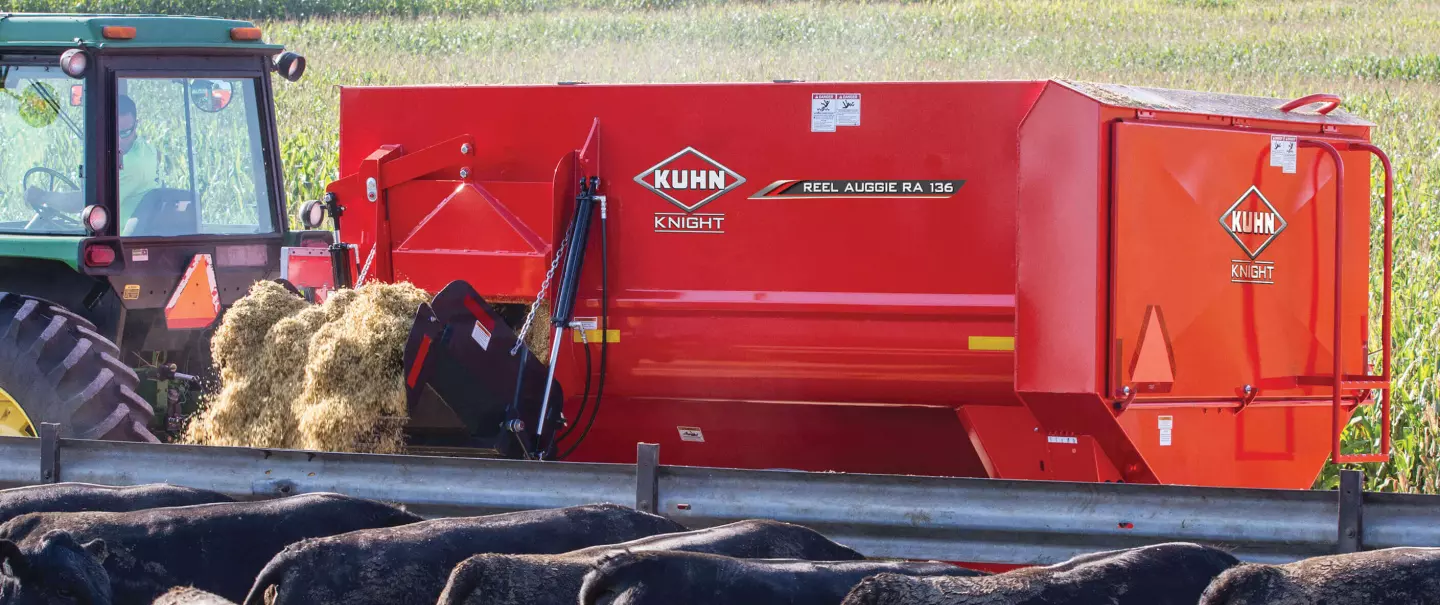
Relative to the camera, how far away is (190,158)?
6.86 m

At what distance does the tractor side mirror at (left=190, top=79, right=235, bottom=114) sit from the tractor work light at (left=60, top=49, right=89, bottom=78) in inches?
31.5

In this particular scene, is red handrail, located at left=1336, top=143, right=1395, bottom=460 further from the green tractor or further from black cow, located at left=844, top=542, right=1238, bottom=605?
the green tractor

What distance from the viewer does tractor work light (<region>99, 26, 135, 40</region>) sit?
6262 mm

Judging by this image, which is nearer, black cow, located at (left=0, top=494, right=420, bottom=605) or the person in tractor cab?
black cow, located at (left=0, top=494, right=420, bottom=605)

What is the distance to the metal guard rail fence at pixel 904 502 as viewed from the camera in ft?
12.7

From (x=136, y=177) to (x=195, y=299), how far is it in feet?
2.03

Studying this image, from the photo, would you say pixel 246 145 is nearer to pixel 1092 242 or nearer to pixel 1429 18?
pixel 1092 242

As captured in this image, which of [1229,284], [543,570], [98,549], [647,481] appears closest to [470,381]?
[647,481]

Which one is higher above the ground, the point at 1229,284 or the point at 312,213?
the point at 312,213

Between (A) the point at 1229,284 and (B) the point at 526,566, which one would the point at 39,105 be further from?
(A) the point at 1229,284

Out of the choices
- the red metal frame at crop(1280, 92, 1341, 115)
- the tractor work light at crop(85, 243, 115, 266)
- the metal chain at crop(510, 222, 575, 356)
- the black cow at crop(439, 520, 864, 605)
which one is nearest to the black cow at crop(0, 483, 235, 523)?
the black cow at crop(439, 520, 864, 605)

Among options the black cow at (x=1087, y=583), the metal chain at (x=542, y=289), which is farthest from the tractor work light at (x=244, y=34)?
the black cow at (x=1087, y=583)

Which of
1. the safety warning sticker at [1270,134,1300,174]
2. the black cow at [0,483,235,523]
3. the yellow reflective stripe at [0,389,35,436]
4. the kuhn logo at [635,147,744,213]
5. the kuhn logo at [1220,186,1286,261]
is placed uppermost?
the safety warning sticker at [1270,134,1300,174]

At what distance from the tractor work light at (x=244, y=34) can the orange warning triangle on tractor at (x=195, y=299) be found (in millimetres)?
1085
